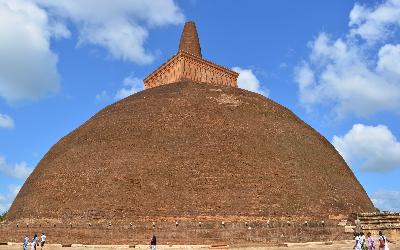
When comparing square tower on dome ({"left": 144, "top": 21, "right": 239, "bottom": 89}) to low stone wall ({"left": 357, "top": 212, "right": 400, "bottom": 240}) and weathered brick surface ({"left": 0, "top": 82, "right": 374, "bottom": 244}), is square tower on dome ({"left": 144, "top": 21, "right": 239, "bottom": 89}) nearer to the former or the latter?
weathered brick surface ({"left": 0, "top": 82, "right": 374, "bottom": 244})

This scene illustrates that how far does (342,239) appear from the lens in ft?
64.6

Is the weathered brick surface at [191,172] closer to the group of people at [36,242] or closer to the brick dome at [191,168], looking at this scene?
the brick dome at [191,168]

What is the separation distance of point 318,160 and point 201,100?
23.7ft

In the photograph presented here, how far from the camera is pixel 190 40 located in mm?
34938

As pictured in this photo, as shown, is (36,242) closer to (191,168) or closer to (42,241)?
(42,241)

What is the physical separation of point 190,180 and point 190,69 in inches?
551

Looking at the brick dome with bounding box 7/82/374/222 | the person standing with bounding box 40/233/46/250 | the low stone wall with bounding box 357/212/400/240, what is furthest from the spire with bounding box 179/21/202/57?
the person standing with bounding box 40/233/46/250

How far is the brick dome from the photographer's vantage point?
755 inches

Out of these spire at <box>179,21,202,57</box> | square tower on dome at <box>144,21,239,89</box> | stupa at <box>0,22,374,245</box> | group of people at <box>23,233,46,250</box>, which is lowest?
group of people at <box>23,233,46,250</box>

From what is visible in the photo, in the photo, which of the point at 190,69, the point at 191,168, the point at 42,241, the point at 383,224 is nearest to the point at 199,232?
the point at 191,168

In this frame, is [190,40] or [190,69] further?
[190,40]

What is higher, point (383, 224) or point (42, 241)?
point (383, 224)

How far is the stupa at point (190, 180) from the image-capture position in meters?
18.7

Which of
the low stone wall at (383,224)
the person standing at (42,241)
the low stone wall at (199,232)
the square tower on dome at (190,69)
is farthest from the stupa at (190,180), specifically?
the square tower on dome at (190,69)
